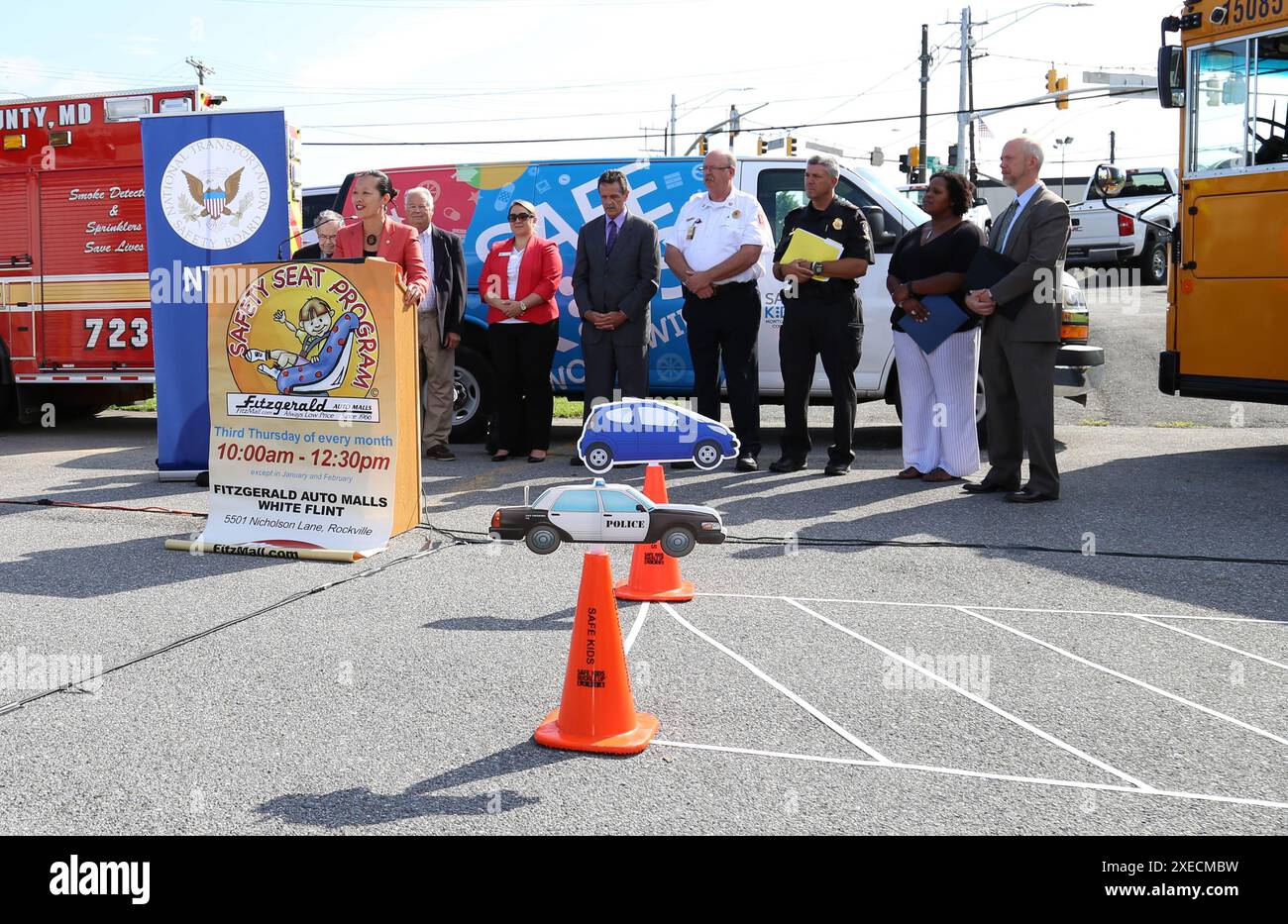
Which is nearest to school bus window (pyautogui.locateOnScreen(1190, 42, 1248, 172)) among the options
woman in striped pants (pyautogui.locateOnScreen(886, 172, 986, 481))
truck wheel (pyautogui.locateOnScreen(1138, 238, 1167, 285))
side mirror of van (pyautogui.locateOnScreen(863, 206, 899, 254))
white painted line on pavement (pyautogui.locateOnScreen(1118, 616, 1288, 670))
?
woman in striped pants (pyautogui.locateOnScreen(886, 172, 986, 481))

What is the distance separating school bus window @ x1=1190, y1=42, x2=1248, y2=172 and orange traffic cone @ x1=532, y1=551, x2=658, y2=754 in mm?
7468

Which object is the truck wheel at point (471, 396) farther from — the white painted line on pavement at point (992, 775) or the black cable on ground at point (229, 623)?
the white painted line on pavement at point (992, 775)

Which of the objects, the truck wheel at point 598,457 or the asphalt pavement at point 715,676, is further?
the truck wheel at point 598,457

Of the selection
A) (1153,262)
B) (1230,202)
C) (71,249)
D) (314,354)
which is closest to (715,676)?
(314,354)

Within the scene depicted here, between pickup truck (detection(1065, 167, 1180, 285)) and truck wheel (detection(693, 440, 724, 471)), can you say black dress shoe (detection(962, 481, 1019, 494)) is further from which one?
pickup truck (detection(1065, 167, 1180, 285))

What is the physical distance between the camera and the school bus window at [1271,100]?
30.1 ft

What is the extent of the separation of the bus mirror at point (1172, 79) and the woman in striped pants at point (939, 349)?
2.09m

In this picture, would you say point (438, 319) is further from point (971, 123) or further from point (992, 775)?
point (971, 123)

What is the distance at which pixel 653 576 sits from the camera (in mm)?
5895

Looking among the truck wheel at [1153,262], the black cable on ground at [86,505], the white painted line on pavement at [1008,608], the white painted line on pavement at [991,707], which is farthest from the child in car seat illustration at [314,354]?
the truck wheel at [1153,262]

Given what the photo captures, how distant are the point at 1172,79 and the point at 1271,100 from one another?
0.82 metres
